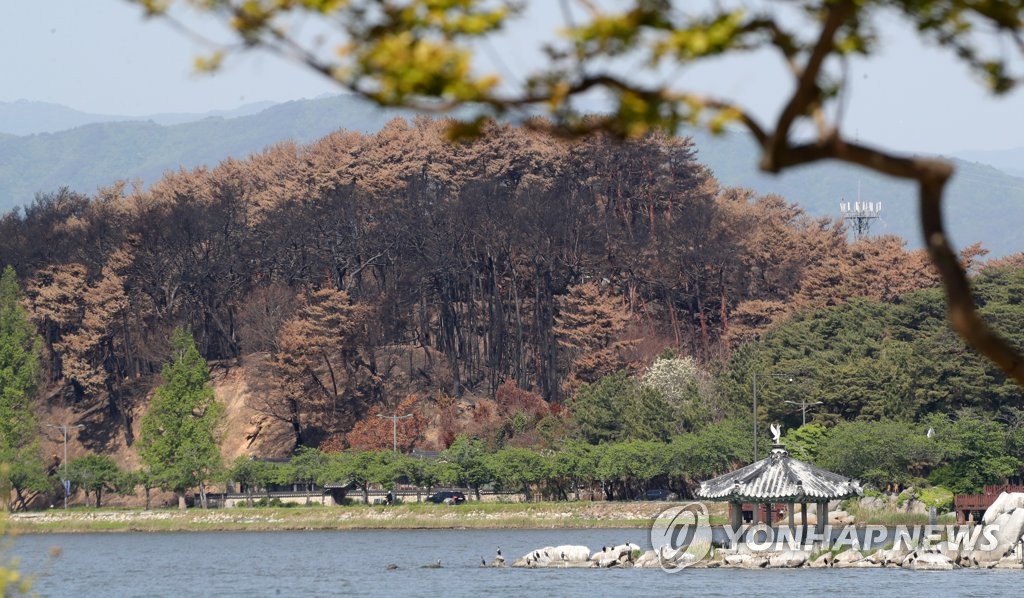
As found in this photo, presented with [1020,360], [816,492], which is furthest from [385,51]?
[816,492]

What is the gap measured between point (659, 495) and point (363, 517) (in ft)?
43.5

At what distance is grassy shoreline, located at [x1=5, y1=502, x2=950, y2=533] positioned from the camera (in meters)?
73.6

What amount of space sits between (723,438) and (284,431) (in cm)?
2921

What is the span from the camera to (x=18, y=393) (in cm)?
8319

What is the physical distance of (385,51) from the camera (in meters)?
7.30

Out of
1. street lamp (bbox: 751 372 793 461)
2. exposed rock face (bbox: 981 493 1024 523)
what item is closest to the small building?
street lamp (bbox: 751 372 793 461)

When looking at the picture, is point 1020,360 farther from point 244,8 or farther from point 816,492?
point 816,492

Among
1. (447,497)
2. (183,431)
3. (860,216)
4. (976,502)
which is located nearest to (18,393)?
(183,431)

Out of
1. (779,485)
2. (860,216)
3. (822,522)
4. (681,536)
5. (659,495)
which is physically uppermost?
(860,216)

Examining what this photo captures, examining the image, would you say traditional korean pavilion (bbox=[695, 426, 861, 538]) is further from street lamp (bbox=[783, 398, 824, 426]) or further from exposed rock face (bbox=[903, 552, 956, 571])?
street lamp (bbox=[783, 398, 824, 426])

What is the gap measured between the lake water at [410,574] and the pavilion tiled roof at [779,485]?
2164 millimetres

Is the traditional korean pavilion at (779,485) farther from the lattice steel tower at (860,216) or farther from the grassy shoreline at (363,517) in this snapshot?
the lattice steel tower at (860,216)

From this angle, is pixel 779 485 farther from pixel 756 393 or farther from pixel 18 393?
pixel 18 393

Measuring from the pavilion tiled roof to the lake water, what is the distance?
2.16 metres
